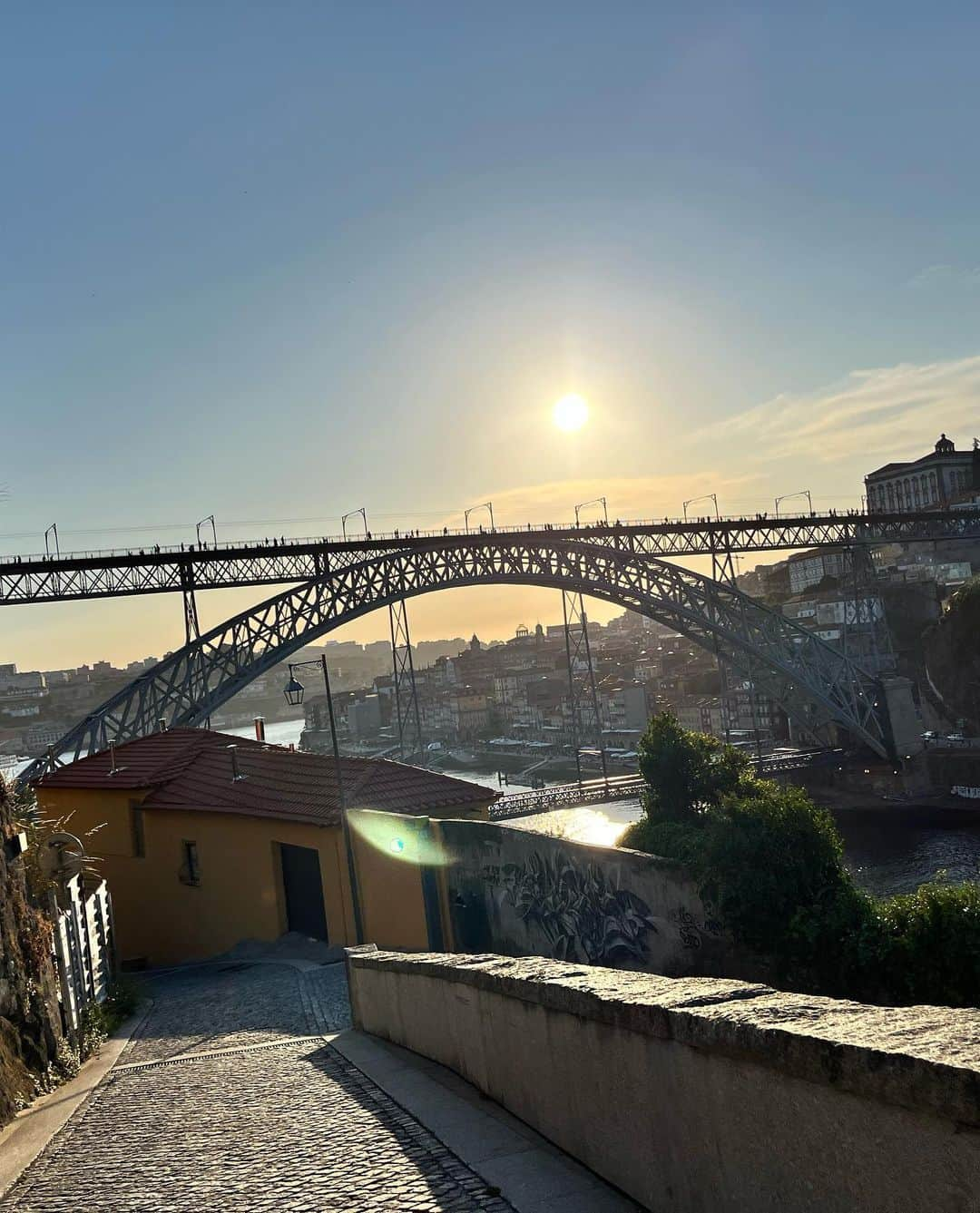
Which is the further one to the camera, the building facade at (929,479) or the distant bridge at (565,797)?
the building facade at (929,479)

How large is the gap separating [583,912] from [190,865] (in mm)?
7104

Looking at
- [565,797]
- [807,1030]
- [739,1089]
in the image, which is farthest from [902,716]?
[807,1030]

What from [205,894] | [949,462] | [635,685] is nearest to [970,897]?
[205,894]

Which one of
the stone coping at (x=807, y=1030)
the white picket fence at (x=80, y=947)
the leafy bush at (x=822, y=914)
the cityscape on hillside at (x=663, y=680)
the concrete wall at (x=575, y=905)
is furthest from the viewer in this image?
the cityscape on hillside at (x=663, y=680)

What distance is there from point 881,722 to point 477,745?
46.4m

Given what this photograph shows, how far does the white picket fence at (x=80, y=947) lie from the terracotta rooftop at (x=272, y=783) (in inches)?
111

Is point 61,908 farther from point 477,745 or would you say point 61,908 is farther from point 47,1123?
point 477,745

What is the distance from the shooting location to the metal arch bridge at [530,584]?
3347cm

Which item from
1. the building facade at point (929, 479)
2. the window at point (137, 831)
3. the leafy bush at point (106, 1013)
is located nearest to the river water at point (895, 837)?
the window at point (137, 831)

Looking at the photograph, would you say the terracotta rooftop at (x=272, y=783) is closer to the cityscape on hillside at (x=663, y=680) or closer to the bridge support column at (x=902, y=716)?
the cityscape on hillside at (x=663, y=680)

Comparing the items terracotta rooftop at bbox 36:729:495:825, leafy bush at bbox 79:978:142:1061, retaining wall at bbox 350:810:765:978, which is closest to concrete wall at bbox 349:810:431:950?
retaining wall at bbox 350:810:765:978

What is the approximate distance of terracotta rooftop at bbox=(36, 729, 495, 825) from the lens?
48.3ft

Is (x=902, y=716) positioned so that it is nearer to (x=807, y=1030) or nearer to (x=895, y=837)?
(x=895, y=837)

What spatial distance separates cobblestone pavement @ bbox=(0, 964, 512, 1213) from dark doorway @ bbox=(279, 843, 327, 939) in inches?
182
